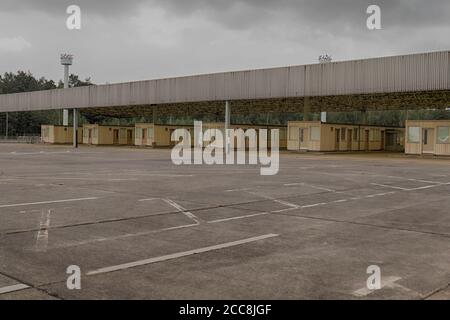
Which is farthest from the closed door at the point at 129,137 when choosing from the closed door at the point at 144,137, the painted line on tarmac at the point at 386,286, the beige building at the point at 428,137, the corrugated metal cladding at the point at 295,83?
the painted line on tarmac at the point at 386,286

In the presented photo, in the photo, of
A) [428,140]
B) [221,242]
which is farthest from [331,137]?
[221,242]

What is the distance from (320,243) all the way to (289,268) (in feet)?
4.97

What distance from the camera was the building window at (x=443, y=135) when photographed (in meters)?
32.9

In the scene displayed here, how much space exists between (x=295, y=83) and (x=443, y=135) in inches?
414

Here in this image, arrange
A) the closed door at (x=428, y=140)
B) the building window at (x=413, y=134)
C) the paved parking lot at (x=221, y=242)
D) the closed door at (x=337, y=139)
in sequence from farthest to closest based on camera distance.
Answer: the closed door at (x=337, y=139), the building window at (x=413, y=134), the closed door at (x=428, y=140), the paved parking lot at (x=221, y=242)

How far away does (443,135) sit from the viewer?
109 ft

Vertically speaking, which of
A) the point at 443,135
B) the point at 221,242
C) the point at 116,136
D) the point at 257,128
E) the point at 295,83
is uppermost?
the point at 295,83

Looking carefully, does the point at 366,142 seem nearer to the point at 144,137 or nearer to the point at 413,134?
the point at 413,134

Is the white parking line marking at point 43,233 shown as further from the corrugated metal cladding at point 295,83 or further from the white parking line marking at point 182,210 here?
the corrugated metal cladding at point 295,83

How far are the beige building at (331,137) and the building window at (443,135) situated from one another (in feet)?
27.6

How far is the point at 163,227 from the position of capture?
320 inches

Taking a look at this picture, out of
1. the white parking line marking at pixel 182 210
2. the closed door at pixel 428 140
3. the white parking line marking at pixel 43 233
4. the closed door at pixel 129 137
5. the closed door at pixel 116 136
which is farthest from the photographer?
the closed door at pixel 129 137

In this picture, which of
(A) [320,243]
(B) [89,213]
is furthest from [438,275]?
(B) [89,213]
